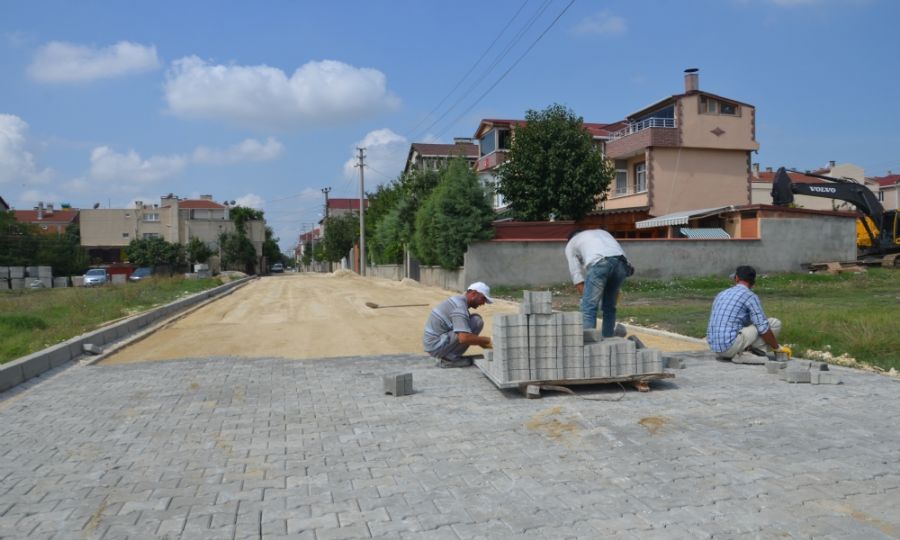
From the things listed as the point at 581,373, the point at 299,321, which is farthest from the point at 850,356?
the point at 299,321

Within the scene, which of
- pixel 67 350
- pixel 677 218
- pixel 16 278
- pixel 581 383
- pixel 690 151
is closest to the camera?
pixel 581 383

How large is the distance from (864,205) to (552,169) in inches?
547

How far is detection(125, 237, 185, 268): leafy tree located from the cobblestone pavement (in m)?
59.8

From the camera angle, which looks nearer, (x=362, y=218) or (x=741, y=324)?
(x=741, y=324)

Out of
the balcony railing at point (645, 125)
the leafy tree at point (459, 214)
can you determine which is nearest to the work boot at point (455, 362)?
the leafy tree at point (459, 214)

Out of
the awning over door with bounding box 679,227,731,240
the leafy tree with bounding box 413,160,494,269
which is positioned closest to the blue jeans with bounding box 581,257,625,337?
the leafy tree with bounding box 413,160,494,269

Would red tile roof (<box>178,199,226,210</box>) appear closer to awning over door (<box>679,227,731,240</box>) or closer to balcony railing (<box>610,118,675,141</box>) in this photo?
balcony railing (<box>610,118,675,141</box>)

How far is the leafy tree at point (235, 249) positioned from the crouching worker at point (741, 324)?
6614cm

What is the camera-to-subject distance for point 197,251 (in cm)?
6612

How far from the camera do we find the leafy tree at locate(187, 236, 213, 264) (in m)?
65.9

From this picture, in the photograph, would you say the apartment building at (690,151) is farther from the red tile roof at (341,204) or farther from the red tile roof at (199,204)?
the red tile roof at (341,204)

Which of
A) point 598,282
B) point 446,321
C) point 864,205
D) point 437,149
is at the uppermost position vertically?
point 437,149

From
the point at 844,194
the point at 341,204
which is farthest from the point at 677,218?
the point at 341,204

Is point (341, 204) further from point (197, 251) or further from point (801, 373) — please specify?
point (801, 373)
